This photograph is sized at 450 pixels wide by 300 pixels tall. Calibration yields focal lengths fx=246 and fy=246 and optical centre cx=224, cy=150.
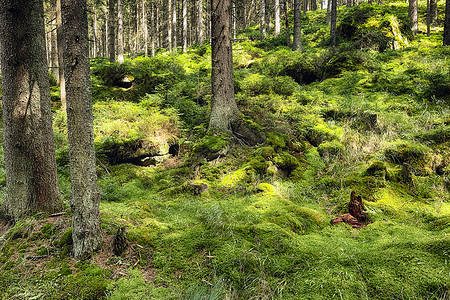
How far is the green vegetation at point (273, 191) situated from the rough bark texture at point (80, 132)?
341 mm

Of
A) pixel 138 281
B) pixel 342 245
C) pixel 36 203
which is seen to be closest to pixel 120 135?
pixel 36 203

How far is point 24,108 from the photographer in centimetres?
A: 374

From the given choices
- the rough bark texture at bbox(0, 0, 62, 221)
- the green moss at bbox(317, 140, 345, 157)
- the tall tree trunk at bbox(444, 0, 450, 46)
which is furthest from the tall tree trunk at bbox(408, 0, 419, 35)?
the rough bark texture at bbox(0, 0, 62, 221)

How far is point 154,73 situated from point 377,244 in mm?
12149

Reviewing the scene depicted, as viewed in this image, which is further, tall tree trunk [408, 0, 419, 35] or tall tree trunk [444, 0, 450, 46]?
tall tree trunk [408, 0, 419, 35]

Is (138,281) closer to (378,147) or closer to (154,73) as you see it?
(378,147)

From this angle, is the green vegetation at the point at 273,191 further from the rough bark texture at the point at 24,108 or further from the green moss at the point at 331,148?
the rough bark texture at the point at 24,108

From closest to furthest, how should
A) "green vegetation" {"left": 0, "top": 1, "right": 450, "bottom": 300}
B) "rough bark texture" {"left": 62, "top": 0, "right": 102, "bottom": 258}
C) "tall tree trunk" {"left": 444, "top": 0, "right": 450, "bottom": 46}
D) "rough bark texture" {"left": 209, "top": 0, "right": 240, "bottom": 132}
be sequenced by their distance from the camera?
"green vegetation" {"left": 0, "top": 1, "right": 450, "bottom": 300} < "rough bark texture" {"left": 62, "top": 0, "right": 102, "bottom": 258} < "rough bark texture" {"left": 209, "top": 0, "right": 240, "bottom": 132} < "tall tree trunk" {"left": 444, "top": 0, "right": 450, "bottom": 46}

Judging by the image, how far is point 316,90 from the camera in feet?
32.2

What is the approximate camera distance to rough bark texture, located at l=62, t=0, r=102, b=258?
2846 millimetres

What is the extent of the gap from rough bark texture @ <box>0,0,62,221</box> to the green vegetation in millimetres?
496

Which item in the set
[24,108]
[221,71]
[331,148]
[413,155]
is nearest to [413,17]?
[331,148]

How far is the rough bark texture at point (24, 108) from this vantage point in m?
3.64

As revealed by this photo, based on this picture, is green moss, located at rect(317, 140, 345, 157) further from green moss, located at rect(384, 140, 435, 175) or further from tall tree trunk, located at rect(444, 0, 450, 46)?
tall tree trunk, located at rect(444, 0, 450, 46)
